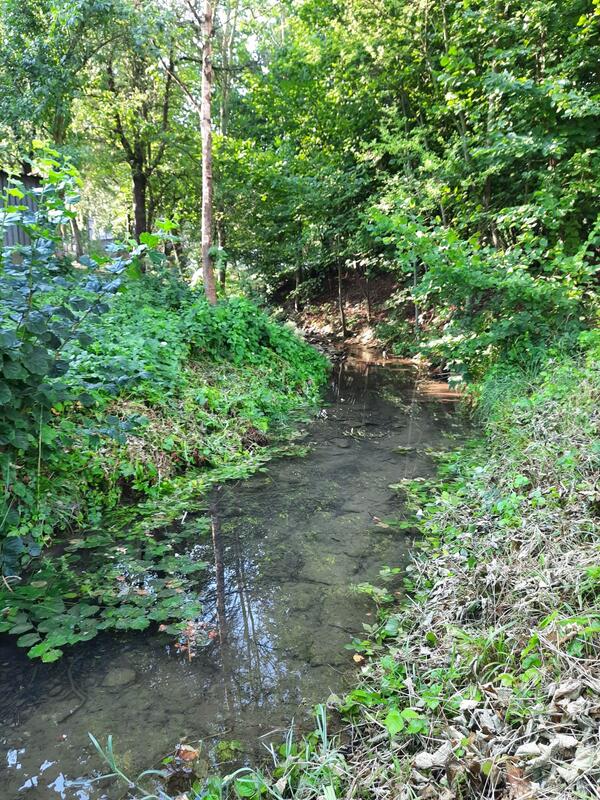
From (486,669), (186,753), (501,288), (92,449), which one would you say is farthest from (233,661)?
(501,288)

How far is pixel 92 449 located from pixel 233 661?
2.36 metres

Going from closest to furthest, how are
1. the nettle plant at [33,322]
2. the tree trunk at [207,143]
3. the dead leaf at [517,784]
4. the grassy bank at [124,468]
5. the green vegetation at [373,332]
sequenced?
the dead leaf at [517,784] → the green vegetation at [373,332] → the nettle plant at [33,322] → the grassy bank at [124,468] → the tree trunk at [207,143]

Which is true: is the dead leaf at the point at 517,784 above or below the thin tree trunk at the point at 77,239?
below

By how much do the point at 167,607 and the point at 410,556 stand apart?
1.80m

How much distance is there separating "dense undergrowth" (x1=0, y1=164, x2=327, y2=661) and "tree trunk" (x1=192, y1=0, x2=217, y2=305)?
2.60 metres

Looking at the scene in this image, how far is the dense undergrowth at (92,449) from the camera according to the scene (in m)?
2.90

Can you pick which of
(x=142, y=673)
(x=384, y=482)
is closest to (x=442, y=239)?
(x=384, y=482)

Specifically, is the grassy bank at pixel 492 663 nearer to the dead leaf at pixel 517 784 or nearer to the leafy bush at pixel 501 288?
the dead leaf at pixel 517 784

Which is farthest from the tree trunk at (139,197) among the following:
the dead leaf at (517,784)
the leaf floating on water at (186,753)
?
the dead leaf at (517,784)

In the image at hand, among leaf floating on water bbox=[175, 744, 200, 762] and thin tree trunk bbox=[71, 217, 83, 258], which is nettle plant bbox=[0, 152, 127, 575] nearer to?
leaf floating on water bbox=[175, 744, 200, 762]

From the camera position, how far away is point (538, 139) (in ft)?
25.5

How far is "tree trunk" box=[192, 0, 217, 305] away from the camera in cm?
767

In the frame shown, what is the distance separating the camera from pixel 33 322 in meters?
2.87

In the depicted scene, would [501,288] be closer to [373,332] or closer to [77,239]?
[373,332]
